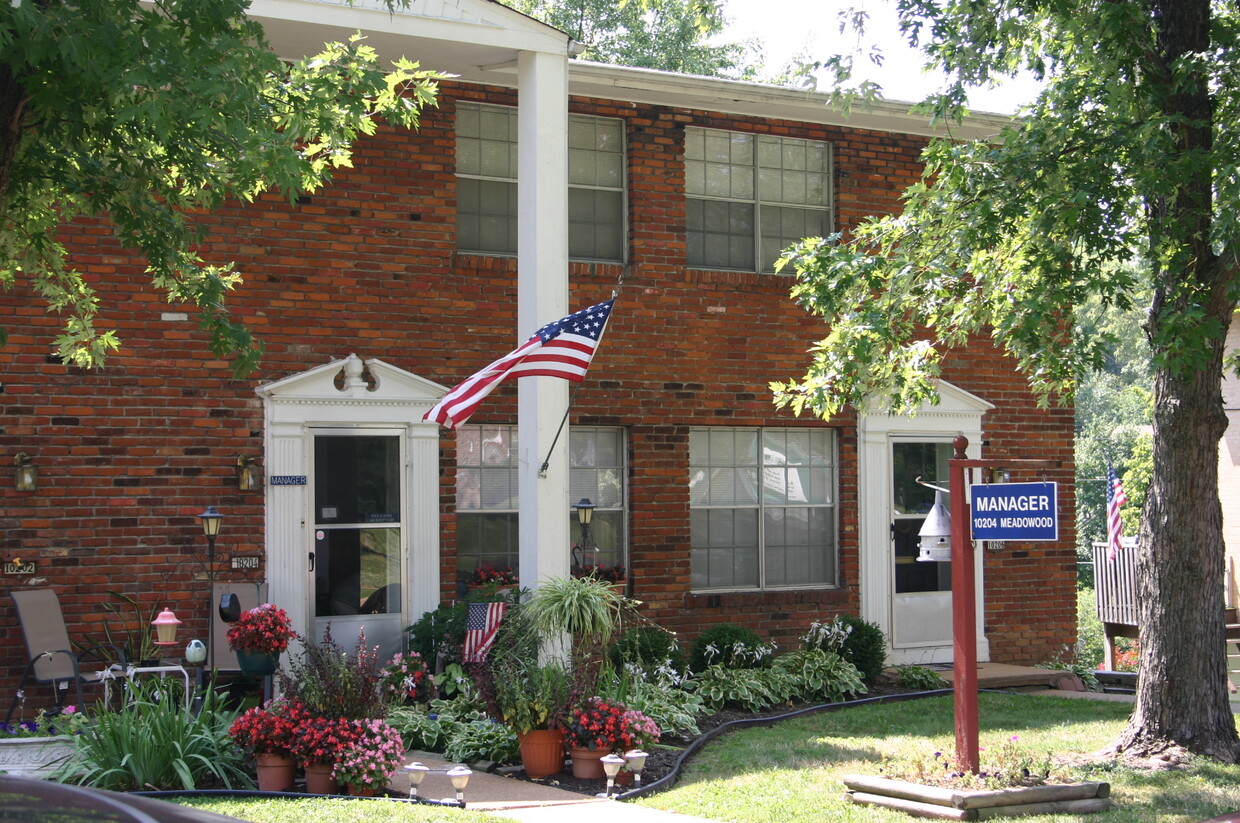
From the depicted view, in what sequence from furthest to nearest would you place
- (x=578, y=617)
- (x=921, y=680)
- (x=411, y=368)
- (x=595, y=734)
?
(x=921, y=680) → (x=411, y=368) → (x=578, y=617) → (x=595, y=734)

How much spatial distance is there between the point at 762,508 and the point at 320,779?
642 cm

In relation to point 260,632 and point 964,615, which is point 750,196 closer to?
point 964,615

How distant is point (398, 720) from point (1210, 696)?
567cm

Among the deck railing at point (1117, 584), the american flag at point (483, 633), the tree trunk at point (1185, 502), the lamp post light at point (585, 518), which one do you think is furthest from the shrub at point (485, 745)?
the deck railing at point (1117, 584)

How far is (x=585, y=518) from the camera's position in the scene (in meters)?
11.8

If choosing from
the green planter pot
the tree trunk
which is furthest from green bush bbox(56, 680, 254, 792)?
the tree trunk

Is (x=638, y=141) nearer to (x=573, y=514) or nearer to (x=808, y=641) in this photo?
(x=573, y=514)

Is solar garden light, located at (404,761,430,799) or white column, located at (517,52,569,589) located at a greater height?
white column, located at (517,52,569,589)

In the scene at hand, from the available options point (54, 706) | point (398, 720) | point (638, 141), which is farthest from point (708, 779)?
point (638, 141)

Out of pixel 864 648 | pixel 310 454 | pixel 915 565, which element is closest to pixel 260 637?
pixel 310 454

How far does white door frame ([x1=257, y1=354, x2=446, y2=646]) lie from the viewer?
11.1 m

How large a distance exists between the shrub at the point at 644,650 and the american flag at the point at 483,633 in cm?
126

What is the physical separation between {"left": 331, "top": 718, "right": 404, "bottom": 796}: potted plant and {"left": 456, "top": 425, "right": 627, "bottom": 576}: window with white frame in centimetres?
392

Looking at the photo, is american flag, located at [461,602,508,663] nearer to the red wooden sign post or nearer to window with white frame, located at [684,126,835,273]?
the red wooden sign post
